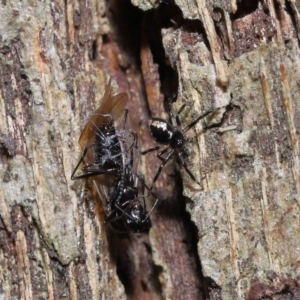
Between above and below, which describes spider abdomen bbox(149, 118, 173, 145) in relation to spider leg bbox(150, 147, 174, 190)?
above

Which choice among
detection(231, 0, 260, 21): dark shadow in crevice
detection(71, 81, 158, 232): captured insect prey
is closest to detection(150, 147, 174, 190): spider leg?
detection(71, 81, 158, 232): captured insect prey

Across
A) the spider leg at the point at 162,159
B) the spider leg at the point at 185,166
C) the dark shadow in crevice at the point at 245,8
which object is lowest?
the spider leg at the point at 185,166

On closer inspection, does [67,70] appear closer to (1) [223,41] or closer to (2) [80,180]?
(2) [80,180]

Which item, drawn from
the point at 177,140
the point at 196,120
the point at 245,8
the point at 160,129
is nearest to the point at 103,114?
the point at 160,129

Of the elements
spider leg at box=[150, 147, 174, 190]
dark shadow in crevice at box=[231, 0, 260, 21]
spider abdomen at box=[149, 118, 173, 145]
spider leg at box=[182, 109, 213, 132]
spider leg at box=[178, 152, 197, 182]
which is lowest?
spider leg at box=[178, 152, 197, 182]

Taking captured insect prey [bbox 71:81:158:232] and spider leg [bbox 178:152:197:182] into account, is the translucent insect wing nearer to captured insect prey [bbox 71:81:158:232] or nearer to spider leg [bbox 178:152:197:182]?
captured insect prey [bbox 71:81:158:232]

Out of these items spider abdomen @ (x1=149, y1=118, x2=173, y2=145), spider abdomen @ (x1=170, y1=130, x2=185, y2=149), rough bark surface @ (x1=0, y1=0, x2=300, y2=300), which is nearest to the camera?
rough bark surface @ (x1=0, y1=0, x2=300, y2=300)

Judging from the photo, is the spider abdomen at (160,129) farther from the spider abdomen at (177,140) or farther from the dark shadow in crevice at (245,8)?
the dark shadow in crevice at (245,8)

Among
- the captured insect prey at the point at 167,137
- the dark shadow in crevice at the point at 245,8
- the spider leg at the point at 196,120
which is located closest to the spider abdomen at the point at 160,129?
the captured insect prey at the point at 167,137
